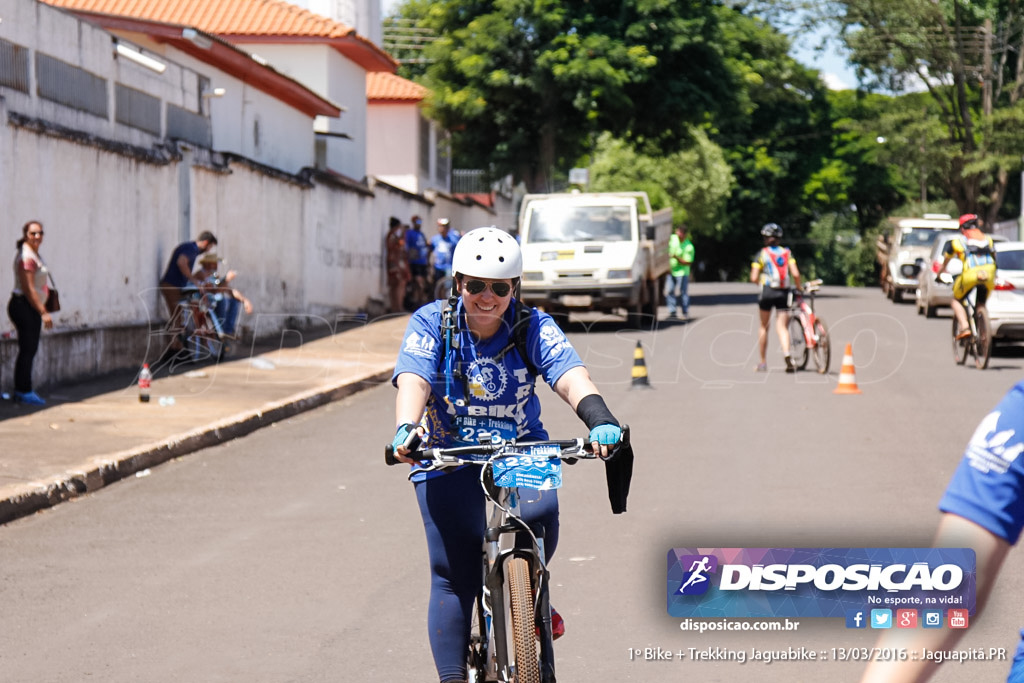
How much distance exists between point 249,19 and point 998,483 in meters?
32.1

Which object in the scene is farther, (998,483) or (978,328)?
(978,328)

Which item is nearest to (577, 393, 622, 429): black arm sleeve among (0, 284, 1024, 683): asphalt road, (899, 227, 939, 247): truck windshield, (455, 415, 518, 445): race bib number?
(455, 415, 518, 445): race bib number

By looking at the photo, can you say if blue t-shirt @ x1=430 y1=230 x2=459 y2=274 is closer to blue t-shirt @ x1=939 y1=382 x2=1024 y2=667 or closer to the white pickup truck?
the white pickup truck

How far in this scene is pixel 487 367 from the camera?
4.62 m

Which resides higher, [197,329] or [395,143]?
[395,143]

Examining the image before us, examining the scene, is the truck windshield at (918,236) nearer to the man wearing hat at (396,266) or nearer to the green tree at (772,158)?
the man wearing hat at (396,266)

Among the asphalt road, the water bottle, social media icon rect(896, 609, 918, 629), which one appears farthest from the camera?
the water bottle

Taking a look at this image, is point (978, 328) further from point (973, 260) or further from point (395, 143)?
point (395, 143)

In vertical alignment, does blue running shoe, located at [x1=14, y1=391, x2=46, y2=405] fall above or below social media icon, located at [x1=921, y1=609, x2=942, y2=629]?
below

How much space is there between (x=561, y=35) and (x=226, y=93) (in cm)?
1221

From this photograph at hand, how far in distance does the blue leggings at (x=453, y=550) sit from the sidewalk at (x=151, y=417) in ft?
16.0

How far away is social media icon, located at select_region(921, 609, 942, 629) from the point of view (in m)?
2.32

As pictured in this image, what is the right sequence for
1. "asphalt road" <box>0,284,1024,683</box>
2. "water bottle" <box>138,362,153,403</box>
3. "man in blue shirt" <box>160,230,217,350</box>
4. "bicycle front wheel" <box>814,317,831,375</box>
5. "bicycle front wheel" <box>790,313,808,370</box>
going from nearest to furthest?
"asphalt road" <box>0,284,1024,683</box> < "water bottle" <box>138,362,153,403</box> < "bicycle front wheel" <box>814,317,831,375</box> < "bicycle front wheel" <box>790,313,808,370</box> < "man in blue shirt" <box>160,230,217,350</box>

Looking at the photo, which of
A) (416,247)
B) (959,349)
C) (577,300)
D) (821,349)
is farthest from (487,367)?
(416,247)
